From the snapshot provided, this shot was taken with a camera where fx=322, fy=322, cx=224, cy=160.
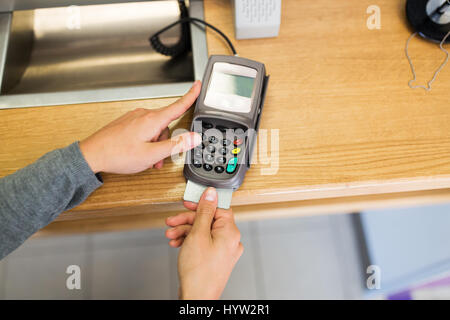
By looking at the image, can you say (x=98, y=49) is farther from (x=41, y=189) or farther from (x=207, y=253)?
(x=207, y=253)

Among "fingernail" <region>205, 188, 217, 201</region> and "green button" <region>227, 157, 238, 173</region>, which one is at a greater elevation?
"green button" <region>227, 157, 238, 173</region>

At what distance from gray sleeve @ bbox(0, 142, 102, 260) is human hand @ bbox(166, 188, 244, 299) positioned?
177mm

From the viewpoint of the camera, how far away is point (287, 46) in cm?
64

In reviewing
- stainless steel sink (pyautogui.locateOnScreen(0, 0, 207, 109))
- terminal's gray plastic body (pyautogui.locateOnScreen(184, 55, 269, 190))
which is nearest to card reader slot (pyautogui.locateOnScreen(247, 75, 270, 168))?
terminal's gray plastic body (pyautogui.locateOnScreen(184, 55, 269, 190))

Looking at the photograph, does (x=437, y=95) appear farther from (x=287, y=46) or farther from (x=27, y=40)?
(x=27, y=40)

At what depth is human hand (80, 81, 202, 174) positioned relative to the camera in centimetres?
50

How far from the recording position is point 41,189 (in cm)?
49

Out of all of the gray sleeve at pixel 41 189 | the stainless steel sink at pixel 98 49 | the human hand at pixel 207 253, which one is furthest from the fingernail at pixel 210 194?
the stainless steel sink at pixel 98 49

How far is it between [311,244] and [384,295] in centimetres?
30

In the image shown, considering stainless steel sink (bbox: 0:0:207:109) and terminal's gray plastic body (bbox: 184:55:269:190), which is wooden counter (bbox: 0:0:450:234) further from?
stainless steel sink (bbox: 0:0:207:109)

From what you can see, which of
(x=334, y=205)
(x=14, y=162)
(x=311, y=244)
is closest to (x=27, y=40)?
(x=14, y=162)

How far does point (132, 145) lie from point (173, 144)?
0.22 ft

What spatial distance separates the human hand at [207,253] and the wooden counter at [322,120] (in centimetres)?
6

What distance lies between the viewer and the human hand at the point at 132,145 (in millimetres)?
503
